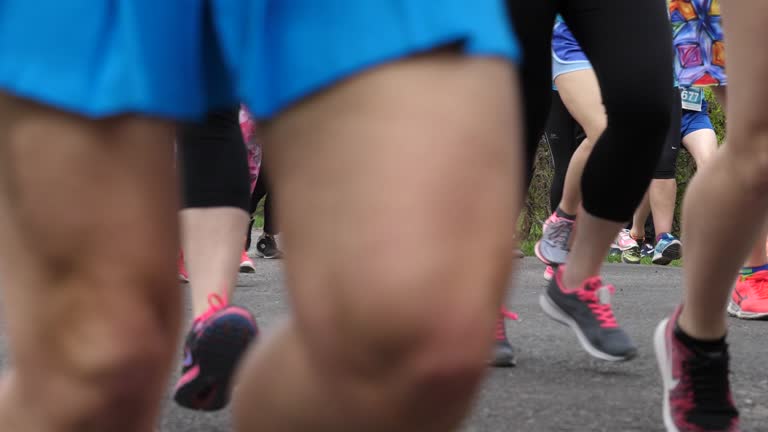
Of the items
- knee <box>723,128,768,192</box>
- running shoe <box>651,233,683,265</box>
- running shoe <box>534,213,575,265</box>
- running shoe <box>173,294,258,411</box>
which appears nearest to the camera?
knee <box>723,128,768,192</box>

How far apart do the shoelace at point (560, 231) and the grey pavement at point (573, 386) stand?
0.94ft

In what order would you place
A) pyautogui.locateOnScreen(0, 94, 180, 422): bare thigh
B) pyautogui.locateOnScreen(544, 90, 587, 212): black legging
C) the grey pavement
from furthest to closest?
pyautogui.locateOnScreen(544, 90, 587, 212): black legging → the grey pavement → pyautogui.locateOnScreen(0, 94, 180, 422): bare thigh

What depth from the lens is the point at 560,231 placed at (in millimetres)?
4395

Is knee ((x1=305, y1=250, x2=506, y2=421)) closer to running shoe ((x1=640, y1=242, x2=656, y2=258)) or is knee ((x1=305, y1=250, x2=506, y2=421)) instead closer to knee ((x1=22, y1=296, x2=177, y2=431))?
knee ((x1=22, y1=296, x2=177, y2=431))

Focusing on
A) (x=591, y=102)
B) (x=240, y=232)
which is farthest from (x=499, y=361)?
(x=591, y=102)

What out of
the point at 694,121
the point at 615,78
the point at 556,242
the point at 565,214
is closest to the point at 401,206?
the point at 615,78

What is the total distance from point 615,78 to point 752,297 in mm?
2058

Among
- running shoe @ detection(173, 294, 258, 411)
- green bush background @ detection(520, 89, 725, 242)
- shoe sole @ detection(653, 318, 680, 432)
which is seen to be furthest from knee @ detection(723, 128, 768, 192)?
green bush background @ detection(520, 89, 725, 242)

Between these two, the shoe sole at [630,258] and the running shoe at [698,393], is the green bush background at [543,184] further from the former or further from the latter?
the running shoe at [698,393]

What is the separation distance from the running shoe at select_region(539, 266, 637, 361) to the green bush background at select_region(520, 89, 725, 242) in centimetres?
826

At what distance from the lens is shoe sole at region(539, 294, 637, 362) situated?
3.05 meters

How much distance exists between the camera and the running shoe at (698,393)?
7.54 ft

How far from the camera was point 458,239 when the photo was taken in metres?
1.05

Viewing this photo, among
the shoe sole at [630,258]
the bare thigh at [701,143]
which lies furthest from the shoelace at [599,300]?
the shoe sole at [630,258]
